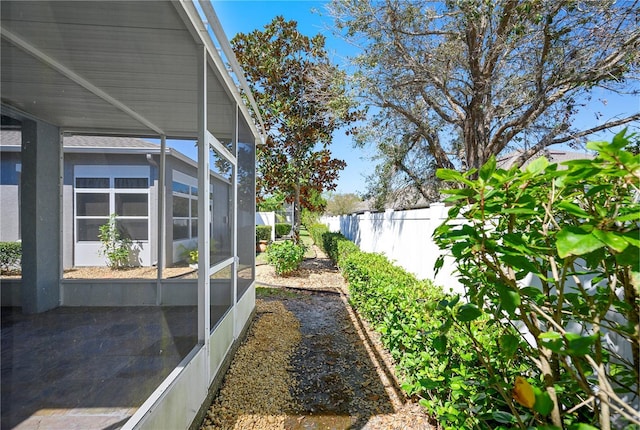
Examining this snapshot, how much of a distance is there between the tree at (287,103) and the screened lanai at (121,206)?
4.38 metres

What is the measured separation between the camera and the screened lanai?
2168mm

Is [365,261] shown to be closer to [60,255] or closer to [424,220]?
[424,220]

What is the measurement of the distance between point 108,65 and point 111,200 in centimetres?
259

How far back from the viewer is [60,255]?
4.55 m

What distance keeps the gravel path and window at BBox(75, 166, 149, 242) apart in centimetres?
271

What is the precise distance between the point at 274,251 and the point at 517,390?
7586 mm

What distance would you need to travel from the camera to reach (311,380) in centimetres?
321

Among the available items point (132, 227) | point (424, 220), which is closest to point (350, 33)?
point (424, 220)

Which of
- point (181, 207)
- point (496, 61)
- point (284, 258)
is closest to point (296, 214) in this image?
point (284, 258)

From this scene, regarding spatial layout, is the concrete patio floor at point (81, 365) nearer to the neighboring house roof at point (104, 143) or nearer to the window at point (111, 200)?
the window at point (111, 200)

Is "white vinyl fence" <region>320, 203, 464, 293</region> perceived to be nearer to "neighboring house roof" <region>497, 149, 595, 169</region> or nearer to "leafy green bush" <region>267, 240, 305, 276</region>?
"leafy green bush" <region>267, 240, 305, 276</region>

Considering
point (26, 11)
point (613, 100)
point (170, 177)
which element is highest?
point (613, 100)

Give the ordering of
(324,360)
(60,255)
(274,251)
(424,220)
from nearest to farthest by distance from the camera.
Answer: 1. (324,360)
2. (424,220)
3. (60,255)
4. (274,251)

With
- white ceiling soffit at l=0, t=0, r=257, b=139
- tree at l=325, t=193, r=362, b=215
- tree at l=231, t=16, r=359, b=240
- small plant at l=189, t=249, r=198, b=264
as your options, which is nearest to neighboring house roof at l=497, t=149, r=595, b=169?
tree at l=231, t=16, r=359, b=240
